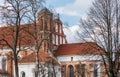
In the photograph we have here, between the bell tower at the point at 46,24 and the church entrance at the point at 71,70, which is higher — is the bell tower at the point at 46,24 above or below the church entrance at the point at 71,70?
above

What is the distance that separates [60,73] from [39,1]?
40.6 m

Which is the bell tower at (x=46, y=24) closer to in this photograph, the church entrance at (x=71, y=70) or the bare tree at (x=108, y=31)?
the bare tree at (x=108, y=31)

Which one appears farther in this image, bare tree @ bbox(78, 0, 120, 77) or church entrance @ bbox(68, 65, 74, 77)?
church entrance @ bbox(68, 65, 74, 77)

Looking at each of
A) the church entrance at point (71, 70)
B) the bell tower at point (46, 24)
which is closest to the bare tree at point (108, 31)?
the bell tower at point (46, 24)

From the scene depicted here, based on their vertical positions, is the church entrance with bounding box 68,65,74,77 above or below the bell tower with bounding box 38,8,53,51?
below

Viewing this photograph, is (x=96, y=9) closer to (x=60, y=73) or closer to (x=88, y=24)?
(x=88, y=24)

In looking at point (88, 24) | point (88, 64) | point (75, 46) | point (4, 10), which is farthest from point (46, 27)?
point (75, 46)

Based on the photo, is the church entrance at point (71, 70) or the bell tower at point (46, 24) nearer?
the bell tower at point (46, 24)

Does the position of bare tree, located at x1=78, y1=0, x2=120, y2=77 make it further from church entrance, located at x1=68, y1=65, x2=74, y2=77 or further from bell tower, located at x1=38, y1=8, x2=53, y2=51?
church entrance, located at x1=68, y1=65, x2=74, y2=77

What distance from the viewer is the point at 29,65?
76.7 metres

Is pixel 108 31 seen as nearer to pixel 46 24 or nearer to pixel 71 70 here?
pixel 46 24

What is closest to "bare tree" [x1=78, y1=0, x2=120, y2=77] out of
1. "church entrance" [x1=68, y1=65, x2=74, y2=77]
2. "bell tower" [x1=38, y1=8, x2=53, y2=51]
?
"bell tower" [x1=38, y1=8, x2=53, y2=51]

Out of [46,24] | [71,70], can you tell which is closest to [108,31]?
[46,24]

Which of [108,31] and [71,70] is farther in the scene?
[71,70]
